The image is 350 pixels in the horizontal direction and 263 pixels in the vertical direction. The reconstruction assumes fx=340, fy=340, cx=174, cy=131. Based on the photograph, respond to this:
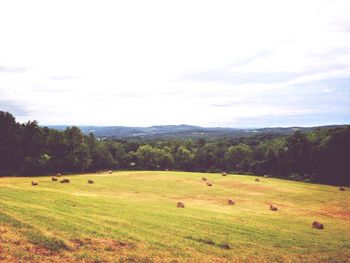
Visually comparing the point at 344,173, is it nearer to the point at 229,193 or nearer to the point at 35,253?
the point at 229,193

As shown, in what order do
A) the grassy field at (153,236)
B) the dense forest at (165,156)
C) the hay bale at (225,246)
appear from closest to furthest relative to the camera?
the grassy field at (153,236)
the hay bale at (225,246)
the dense forest at (165,156)

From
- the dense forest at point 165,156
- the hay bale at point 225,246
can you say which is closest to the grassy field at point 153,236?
the hay bale at point 225,246

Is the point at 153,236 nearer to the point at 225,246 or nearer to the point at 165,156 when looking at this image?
the point at 225,246

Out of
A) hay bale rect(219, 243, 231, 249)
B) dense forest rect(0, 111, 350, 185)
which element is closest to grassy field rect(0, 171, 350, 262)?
hay bale rect(219, 243, 231, 249)

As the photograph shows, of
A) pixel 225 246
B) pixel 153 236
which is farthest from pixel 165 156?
pixel 225 246

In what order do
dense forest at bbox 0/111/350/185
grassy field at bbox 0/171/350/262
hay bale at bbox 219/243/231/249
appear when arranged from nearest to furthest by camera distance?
grassy field at bbox 0/171/350/262
hay bale at bbox 219/243/231/249
dense forest at bbox 0/111/350/185

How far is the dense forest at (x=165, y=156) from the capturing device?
81500 mm

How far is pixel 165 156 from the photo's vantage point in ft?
393

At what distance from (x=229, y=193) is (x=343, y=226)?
2082 cm

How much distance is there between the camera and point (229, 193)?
5088 centimetres

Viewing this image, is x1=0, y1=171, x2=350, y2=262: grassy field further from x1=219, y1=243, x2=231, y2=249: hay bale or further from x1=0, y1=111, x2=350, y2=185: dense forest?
x1=0, y1=111, x2=350, y2=185: dense forest

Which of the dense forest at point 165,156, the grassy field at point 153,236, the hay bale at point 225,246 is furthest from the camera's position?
the dense forest at point 165,156

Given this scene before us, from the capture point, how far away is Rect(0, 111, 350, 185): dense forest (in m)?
81.5

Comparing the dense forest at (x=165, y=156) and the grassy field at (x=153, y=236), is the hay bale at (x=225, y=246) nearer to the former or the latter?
the grassy field at (x=153, y=236)
